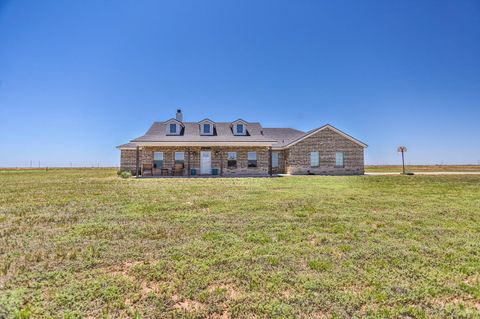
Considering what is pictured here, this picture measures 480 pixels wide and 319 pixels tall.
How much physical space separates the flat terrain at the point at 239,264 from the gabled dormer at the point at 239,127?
1772cm

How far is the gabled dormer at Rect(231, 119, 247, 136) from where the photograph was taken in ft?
79.8

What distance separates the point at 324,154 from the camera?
24531 millimetres

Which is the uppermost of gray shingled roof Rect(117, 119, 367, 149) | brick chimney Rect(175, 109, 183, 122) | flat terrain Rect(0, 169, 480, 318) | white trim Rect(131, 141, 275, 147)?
brick chimney Rect(175, 109, 183, 122)

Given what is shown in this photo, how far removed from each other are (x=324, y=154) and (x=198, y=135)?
38.9ft

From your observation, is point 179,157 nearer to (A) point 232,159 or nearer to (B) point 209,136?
(B) point 209,136

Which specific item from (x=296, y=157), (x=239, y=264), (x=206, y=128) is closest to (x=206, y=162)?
(x=206, y=128)

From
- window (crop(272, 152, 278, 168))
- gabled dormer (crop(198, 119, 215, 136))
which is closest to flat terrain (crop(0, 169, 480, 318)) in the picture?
gabled dormer (crop(198, 119, 215, 136))

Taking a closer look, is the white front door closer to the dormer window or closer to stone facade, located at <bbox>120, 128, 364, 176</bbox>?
stone facade, located at <bbox>120, 128, 364, 176</bbox>

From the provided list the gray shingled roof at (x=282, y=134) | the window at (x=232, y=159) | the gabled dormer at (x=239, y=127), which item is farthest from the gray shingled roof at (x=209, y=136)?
the window at (x=232, y=159)

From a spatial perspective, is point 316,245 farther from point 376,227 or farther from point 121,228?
point 121,228

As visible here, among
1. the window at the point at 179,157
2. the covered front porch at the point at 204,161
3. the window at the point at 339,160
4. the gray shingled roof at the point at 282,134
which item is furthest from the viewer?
the gray shingled roof at the point at 282,134

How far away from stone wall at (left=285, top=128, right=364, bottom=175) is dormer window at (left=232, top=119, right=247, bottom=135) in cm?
469

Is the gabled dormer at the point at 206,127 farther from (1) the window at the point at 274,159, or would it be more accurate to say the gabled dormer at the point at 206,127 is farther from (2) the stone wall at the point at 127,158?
(2) the stone wall at the point at 127,158

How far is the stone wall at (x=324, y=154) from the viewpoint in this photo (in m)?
24.4
